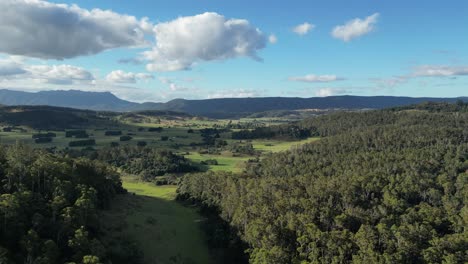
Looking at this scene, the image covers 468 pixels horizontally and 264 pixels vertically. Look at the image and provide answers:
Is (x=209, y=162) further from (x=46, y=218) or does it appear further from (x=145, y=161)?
(x=46, y=218)

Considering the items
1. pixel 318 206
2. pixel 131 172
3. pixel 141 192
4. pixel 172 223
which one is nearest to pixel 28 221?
pixel 172 223

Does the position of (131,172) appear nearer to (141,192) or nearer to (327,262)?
(141,192)

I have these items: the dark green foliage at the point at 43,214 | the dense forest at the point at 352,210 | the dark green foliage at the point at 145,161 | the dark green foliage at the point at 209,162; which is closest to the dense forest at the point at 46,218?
the dark green foliage at the point at 43,214

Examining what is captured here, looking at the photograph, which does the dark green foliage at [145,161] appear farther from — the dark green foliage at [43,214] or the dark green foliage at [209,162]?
the dark green foliage at [43,214]

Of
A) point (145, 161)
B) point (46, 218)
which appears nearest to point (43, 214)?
point (46, 218)

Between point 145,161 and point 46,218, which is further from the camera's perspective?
point 145,161
